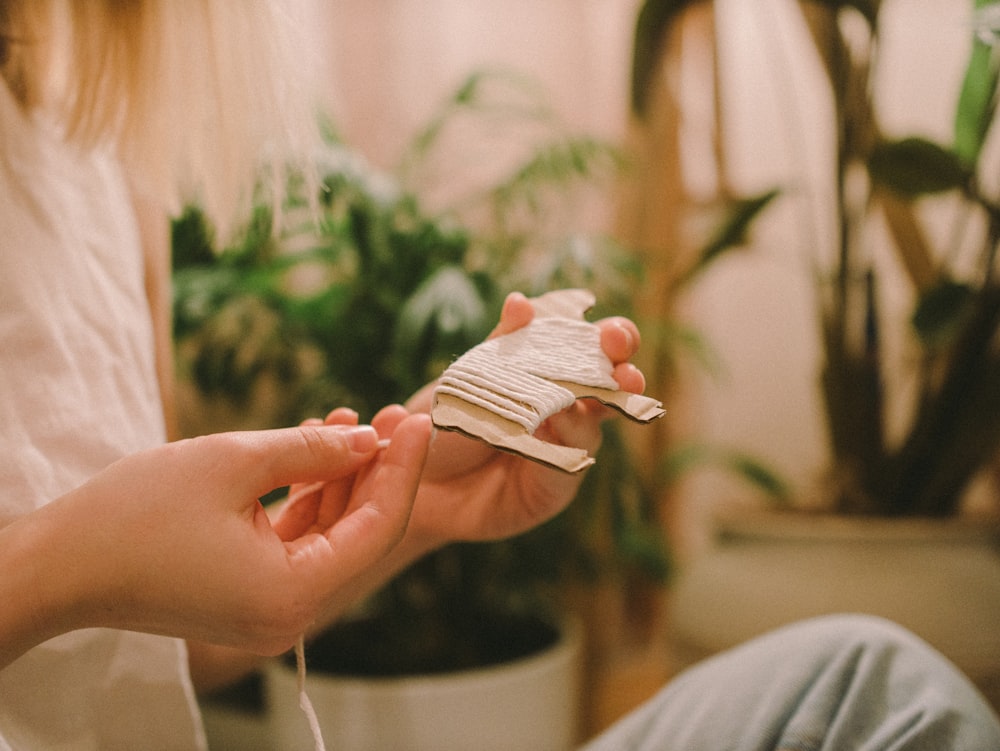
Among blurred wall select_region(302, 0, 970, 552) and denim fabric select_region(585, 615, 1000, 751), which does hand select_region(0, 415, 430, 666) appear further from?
blurred wall select_region(302, 0, 970, 552)

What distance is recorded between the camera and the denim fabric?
1.47 feet

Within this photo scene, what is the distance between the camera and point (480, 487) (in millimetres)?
532

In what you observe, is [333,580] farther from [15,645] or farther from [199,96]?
[199,96]

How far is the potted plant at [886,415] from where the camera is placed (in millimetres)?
815

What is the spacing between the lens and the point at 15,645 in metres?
0.34

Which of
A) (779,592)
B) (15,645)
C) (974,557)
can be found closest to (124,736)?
(15,645)

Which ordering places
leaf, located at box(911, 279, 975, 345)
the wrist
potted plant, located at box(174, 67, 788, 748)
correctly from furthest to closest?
potted plant, located at box(174, 67, 788, 748), leaf, located at box(911, 279, 975, 345), the wrist

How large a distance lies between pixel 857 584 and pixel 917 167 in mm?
480

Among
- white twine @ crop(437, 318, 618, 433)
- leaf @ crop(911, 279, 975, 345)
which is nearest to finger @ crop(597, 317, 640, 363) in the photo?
white twine @ crop(437, 318, 618, 433)

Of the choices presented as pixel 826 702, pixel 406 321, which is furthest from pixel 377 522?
pixel 406 321

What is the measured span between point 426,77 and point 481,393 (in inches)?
45.6

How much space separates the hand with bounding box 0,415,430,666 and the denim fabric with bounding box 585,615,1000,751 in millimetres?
302

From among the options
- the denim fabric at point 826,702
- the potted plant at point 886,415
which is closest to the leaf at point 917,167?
the potted plant at point 886,415

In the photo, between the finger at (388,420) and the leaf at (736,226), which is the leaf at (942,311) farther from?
the finger at (388,420)
